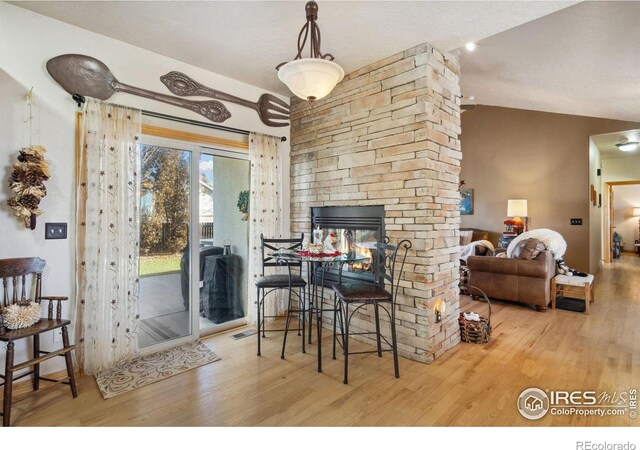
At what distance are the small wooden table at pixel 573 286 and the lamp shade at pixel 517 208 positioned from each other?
2.41 m

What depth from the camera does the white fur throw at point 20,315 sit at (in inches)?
80.2

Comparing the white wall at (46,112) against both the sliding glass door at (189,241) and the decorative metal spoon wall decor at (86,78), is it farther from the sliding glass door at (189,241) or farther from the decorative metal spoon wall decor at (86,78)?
the sliding glass door at (189,241)

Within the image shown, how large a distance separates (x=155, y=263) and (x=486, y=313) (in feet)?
12.7

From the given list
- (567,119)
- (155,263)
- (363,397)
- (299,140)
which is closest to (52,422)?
(155,263)

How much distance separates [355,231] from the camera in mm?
3352

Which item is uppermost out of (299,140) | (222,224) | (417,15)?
(417,15)

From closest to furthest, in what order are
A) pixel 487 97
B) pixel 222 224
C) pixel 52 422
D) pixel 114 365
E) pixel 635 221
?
pixel 52 422
pixel 114 365
pixel 222 224
pixel 487 97
pixel 635 221

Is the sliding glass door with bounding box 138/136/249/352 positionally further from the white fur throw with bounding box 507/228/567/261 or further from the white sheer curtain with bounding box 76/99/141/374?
the white fur throw with bounding box 507/228/567/261

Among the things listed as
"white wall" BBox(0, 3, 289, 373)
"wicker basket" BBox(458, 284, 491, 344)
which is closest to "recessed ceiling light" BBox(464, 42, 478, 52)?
"wicker basket" BBox(458, 284, 491, 344)

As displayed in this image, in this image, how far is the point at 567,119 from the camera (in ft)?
20.2

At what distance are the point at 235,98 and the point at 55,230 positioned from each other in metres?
2.11

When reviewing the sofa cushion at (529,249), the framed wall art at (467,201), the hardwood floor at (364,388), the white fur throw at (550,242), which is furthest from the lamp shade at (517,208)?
the hardwood floor at (364,388)

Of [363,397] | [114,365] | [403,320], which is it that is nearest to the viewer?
[363,397]

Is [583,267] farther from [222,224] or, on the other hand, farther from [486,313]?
[222,224]
